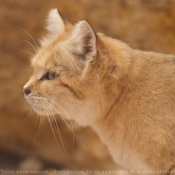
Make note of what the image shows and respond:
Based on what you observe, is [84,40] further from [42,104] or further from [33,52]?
[33,52]

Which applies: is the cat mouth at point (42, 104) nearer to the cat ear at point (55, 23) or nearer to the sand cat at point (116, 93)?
the sand cat at point (116, 93)

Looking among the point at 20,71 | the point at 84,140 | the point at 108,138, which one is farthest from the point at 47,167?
the point at 108,138

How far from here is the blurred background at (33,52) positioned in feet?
7.82

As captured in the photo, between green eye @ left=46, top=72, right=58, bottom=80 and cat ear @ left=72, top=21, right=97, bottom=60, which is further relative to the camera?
green eye @ left=46, top=72, right=58, bottom=80

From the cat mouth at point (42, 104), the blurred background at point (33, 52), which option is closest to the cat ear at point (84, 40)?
the cat mouth at point (42, 104)

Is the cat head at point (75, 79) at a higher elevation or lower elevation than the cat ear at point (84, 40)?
lower

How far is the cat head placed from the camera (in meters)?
1.34

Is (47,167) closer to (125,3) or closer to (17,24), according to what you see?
(17,24)

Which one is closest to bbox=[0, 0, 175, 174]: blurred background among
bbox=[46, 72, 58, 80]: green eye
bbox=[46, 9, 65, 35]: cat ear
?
bbox=[46, 9, 65, 35]: cat ear

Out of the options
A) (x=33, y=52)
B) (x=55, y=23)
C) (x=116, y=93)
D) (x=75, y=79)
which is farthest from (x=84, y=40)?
(x=33, y=52)

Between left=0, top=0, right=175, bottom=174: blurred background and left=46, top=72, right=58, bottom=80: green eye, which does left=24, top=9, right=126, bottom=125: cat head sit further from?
left=0, top=0, right=175, bottom=174: blurred background

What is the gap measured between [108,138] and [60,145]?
1.21 meters

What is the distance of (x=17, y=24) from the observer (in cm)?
256

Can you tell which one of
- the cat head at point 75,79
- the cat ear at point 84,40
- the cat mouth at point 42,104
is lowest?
the cat mouth at point 42,104
